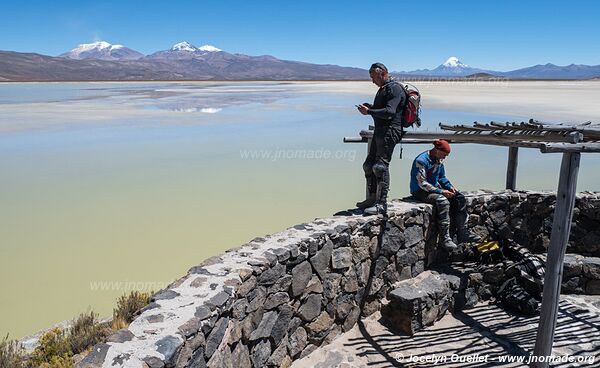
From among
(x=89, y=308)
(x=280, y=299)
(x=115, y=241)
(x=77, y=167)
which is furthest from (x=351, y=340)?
(x=77, y=167)

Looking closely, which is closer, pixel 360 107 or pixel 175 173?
pixel 360 107

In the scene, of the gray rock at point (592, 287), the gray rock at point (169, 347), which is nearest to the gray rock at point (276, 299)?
the gray rock at point (169, 347)

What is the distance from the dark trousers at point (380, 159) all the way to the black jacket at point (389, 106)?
8 cm

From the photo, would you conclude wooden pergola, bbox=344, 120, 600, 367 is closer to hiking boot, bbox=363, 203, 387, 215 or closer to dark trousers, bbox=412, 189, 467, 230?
dark trousers, bbox=412, 189, 467, 230

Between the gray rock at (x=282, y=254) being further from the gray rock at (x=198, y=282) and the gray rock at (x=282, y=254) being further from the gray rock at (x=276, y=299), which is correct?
the gray rock at (x=198, y=282)

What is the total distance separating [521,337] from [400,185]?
265 inches

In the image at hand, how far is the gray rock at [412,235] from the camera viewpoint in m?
6.40

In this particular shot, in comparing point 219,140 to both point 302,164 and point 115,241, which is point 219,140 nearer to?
point 302,164

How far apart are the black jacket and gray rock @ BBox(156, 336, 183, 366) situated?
3.42 m

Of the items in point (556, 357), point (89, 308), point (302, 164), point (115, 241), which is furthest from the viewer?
point (302, 164)

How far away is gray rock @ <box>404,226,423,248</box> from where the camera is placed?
640cm

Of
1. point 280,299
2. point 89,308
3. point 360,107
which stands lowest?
point 89,308

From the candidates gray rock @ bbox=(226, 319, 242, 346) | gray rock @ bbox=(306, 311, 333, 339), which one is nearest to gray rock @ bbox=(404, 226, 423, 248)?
gray rock @ bbox=(306, 311, 333, 339)

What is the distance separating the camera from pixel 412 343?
5.73 meters
